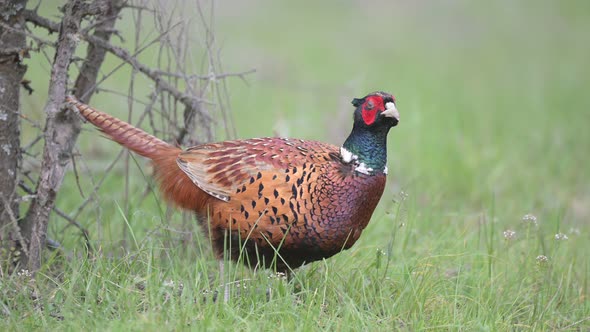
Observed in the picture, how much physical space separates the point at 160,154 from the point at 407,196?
4.70 ft

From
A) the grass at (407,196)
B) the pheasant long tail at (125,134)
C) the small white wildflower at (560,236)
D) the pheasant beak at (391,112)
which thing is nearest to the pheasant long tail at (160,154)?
the pheasant long tail at (125,134)

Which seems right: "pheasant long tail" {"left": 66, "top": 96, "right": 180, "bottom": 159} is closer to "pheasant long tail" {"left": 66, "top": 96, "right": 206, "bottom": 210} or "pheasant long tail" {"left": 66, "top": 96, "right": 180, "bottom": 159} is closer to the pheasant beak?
"pheasant long tail" {"left": 66, "top": 96, "right": 206, "bottom": 210}

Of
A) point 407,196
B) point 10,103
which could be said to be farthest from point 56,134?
point 407,196

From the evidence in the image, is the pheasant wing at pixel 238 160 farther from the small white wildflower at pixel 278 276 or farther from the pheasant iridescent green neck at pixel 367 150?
the small white wildflower at pixel 278 276

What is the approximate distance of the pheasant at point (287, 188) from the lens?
3781 mm

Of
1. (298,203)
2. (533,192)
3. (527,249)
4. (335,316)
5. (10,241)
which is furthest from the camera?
(533,192)

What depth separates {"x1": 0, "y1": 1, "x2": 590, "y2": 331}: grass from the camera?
358cm

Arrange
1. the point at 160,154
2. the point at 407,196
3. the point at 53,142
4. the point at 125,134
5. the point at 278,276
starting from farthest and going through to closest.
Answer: the point at 407,196
the point at 160,154
the point at 125,134
the point at 53,142
the point at 278,276

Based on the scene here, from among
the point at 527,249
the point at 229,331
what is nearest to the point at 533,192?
the point at 527,249

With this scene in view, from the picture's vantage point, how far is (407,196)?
4500 mm

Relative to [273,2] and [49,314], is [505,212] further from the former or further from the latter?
[273,2]

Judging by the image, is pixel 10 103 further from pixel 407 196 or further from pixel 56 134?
pixel 407 196

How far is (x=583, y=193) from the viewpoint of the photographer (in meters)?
7.38

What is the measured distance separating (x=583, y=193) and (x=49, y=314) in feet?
18.2
